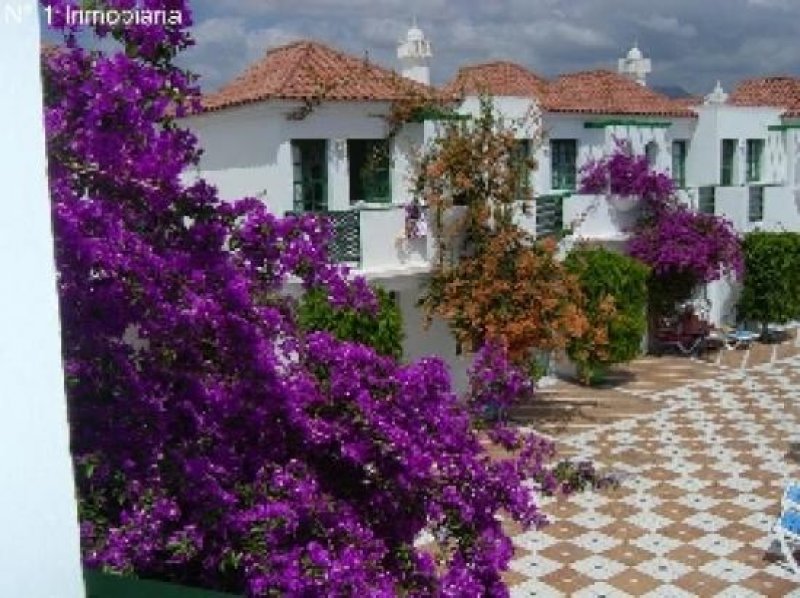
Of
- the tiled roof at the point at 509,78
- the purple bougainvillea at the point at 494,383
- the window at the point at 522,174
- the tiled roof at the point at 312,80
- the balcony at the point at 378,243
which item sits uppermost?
the tiled roof at the point at 509,78

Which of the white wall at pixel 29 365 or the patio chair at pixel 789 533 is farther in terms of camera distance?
the patio chair at pixel 789 533

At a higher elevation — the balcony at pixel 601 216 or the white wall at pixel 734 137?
the white wall at pixel 734 137

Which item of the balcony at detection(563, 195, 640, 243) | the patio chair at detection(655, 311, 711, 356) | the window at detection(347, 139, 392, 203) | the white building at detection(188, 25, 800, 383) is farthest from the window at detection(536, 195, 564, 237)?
the patio chair at detection(655, 311, 711, 356)

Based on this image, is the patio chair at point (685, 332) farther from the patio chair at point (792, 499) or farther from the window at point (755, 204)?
the patio chair at point (792, 499)

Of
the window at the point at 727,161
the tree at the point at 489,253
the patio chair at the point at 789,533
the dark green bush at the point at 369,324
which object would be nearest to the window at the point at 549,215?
the tree at the point at 489,253

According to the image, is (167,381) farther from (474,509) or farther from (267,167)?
(267,167)

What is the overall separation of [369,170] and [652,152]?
456 inches

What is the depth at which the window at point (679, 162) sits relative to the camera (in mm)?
27969

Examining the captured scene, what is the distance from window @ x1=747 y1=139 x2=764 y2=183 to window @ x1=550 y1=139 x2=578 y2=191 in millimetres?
8239

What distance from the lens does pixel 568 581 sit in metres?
11.2

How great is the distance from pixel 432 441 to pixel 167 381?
1525 mm

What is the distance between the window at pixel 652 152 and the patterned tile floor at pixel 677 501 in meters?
7.62

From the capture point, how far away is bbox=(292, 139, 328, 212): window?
17391 mm

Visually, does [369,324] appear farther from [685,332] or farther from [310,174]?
[685,332]
